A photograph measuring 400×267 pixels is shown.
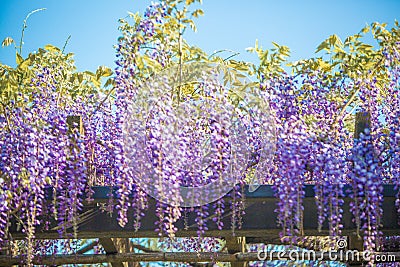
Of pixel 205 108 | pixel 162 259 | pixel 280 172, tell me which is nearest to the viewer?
pixel 280 172

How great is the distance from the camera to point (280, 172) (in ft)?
10.3

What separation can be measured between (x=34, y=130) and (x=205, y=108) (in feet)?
2.99

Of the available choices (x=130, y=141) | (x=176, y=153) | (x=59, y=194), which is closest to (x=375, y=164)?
(x=176, y=153)

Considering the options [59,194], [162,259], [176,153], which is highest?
[176,153]

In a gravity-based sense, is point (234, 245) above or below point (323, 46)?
below

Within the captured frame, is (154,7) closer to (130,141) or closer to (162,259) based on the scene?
(130,141)
